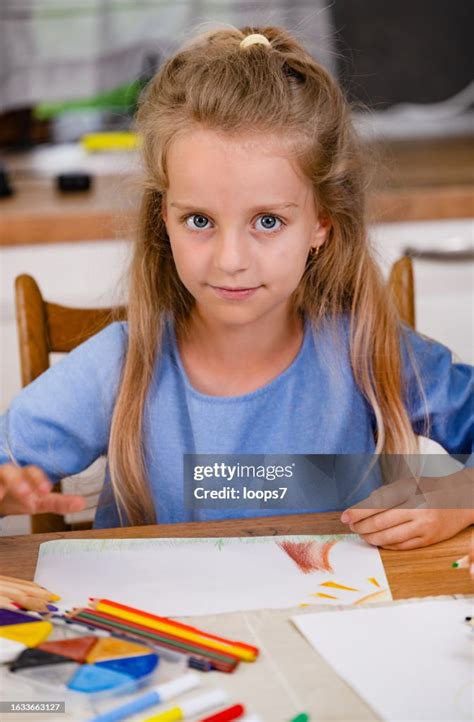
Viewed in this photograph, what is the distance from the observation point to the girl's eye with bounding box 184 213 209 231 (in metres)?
0.89

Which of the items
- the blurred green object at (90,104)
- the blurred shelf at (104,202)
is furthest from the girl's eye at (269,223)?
the blurred green object at (90,104)

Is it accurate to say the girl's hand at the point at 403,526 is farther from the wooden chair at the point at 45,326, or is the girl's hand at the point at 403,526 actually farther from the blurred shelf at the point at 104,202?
the blurred shelf at the point at 104,202

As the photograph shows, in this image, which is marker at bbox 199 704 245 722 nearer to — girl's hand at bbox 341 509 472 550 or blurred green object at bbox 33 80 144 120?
girl's hand at bbox 341 509 472 550

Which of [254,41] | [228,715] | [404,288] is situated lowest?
[228,715]

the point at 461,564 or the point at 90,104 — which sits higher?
the point at 90,104

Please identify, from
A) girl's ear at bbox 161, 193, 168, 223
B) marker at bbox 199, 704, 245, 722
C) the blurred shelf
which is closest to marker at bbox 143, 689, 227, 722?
marker at bbox 199, 704, 245, 722

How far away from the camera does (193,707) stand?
617mm

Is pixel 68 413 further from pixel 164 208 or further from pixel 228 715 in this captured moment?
pixel 228 715

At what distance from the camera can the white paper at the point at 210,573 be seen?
2.49 feet

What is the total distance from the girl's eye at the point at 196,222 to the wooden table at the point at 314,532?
0.25 metres

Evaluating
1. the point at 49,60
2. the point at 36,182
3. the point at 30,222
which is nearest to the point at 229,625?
the point at 30,222

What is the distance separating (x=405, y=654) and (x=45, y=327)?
0.64 m

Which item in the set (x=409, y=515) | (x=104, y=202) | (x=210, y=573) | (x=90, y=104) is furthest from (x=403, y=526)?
(x=90, y=104)

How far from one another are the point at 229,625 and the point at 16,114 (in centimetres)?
178
